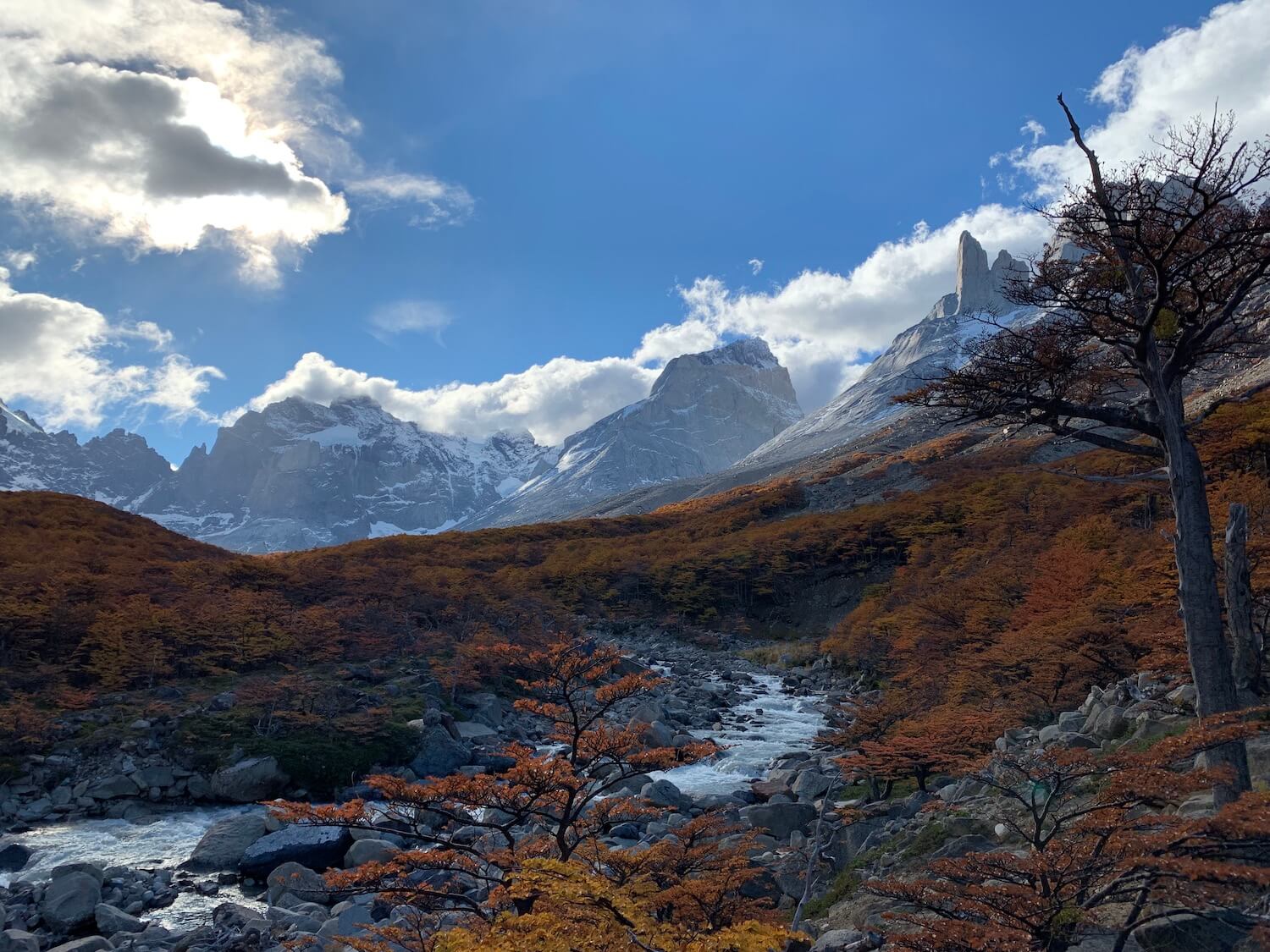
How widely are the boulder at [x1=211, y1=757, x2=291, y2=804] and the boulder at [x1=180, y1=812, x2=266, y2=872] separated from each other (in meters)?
2.59

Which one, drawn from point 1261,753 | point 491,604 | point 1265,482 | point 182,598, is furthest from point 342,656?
point 1265,482

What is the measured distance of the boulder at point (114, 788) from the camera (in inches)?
642

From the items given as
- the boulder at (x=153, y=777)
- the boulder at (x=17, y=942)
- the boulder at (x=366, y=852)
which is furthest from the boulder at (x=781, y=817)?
the boulder at (x=153, y=777)

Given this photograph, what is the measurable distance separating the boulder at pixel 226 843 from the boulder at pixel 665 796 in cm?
761

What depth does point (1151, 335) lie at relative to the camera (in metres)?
7.63

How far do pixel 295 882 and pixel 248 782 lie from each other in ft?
21.2

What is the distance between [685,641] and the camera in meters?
43.8

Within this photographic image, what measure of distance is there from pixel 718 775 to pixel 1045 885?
45.7ft

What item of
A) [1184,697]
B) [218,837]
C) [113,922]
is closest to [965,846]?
[1184,697]

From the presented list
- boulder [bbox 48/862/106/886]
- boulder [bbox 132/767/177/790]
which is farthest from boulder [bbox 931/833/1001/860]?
boulder [bbox 132/767/177/790]

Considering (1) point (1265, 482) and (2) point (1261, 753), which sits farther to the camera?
(1) point (1265, 482)

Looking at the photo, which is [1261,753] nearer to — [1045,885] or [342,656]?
[1045,885]

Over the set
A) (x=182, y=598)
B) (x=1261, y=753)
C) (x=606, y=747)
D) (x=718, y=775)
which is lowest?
(x=718, y=775)

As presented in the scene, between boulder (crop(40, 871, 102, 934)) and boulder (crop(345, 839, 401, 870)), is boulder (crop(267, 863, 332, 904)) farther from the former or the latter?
boulder (crop(40, 871, 102, 934))
